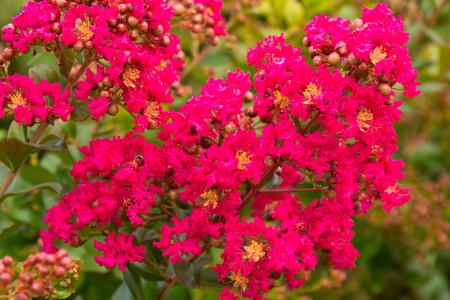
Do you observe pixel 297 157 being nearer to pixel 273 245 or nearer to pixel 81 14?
pixel 273 245

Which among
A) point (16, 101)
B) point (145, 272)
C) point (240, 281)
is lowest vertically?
point (145, 272)

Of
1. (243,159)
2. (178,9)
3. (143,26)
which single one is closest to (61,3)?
(143,26)

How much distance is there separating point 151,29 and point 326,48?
471 millimetres

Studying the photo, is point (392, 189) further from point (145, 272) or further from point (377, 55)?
point (145, 272)

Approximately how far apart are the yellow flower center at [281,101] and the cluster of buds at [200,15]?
59 cm

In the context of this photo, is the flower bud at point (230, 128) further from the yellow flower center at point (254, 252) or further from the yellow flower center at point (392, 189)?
the yellow flower center at point (392, 189)

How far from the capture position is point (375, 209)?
10.6 ft

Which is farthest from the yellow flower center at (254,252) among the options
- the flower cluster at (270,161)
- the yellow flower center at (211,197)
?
the yellow flower center at (211,197)

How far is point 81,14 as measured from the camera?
179cm

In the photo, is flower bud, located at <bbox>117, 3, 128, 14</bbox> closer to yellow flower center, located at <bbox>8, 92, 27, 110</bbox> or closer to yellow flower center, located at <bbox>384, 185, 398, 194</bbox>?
yellow flower center, located at <bbox>8, 92, 27, 110</bbox>

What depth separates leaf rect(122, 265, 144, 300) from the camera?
1.96 m

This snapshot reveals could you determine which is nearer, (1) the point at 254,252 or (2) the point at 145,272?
(1) the point at 254,252

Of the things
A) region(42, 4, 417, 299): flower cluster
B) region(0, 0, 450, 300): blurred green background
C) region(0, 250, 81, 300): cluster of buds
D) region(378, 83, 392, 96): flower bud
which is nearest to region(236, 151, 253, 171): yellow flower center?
region(42, 4, 417, 299): flower cluster

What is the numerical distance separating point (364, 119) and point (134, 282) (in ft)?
2.63
